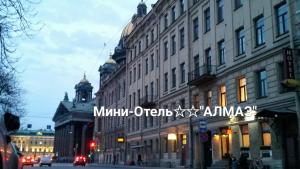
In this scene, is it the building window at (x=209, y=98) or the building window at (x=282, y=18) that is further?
the building window at (x=209, y=98)

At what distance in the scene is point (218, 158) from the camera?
Answer: 1287 inches

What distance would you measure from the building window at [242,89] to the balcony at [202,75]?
3.79 metres

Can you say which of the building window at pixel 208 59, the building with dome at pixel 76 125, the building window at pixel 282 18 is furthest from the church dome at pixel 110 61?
the building window at pixel 282 18

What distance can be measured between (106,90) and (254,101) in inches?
2161

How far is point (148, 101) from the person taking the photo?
4975 cm

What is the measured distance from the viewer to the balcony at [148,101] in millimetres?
48987

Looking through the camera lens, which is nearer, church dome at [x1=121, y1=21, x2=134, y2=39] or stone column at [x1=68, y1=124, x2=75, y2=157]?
church dome at [x1=121, y1=21, x2=134, y2=39]

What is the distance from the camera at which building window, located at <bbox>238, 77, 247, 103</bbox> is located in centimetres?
2947

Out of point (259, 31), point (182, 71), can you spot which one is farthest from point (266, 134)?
point (182, 71)

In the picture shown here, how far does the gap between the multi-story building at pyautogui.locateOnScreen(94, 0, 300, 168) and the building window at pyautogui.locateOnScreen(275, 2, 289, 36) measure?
6 cm

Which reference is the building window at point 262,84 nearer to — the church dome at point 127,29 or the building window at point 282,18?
the building window at point 282,18

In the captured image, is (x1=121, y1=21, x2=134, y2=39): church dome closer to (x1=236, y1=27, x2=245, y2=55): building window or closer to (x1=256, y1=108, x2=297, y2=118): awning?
(x1=236, y1=27, x2=245, y2=55): building window

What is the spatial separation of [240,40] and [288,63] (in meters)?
7.47

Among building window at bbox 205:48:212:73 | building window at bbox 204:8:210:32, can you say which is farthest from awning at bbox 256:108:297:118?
building window at bbox 204:8:210:32
